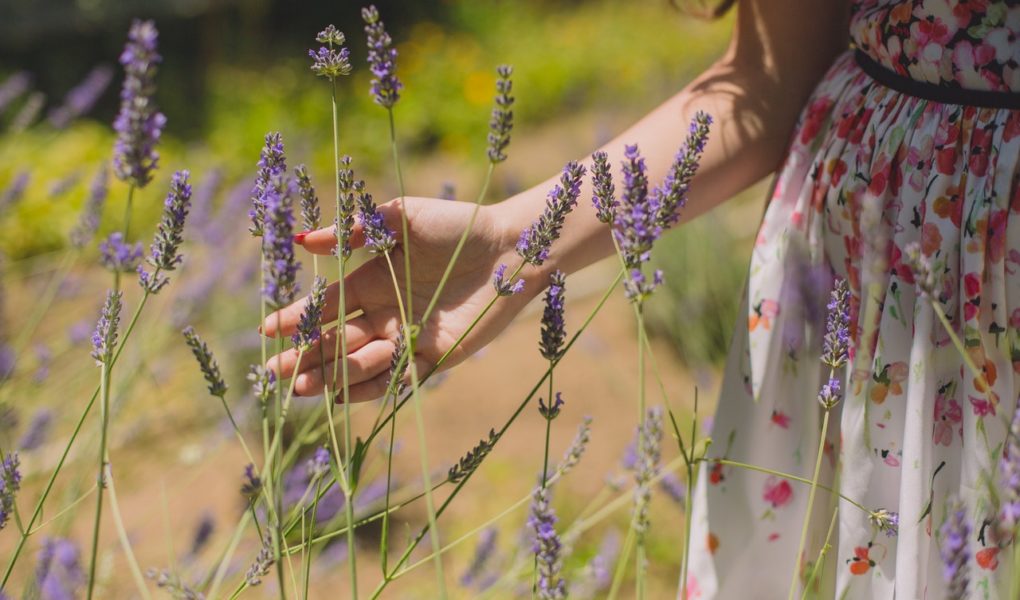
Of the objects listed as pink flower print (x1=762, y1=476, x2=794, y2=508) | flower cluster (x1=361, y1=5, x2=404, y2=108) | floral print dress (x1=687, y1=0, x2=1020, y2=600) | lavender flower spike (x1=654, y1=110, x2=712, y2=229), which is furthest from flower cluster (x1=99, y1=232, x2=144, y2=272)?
pink flower print (x1=762, y1=476, x2=794, y2=508)

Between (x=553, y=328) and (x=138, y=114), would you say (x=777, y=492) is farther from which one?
(x=138, y=114)

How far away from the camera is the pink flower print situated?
138 centimetres

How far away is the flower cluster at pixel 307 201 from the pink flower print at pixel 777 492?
0.78 meters

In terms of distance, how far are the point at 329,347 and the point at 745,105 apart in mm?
692

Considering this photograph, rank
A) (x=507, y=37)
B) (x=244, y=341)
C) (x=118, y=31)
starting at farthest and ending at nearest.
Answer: (x=507, y=37)
(x=118, y=31)
(x=244, y=341)

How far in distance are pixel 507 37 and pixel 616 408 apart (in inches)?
149

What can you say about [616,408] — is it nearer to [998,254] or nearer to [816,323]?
[816,323]

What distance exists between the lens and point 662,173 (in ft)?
4.28

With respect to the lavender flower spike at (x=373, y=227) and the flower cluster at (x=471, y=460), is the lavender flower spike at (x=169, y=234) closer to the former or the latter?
the lavender flower spike at (x=373, y=227)

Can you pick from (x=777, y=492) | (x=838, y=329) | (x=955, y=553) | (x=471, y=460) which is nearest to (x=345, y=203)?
(x=471, y=460)

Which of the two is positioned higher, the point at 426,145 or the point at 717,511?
the point at 426,145

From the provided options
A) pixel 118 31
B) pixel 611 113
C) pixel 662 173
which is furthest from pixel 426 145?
pixel 662 173

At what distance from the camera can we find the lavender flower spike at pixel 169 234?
853mm

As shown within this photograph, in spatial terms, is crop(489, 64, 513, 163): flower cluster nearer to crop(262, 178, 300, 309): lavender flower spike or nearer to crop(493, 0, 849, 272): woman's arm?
crop(262, 178, 300, 309): lavender flower spike
